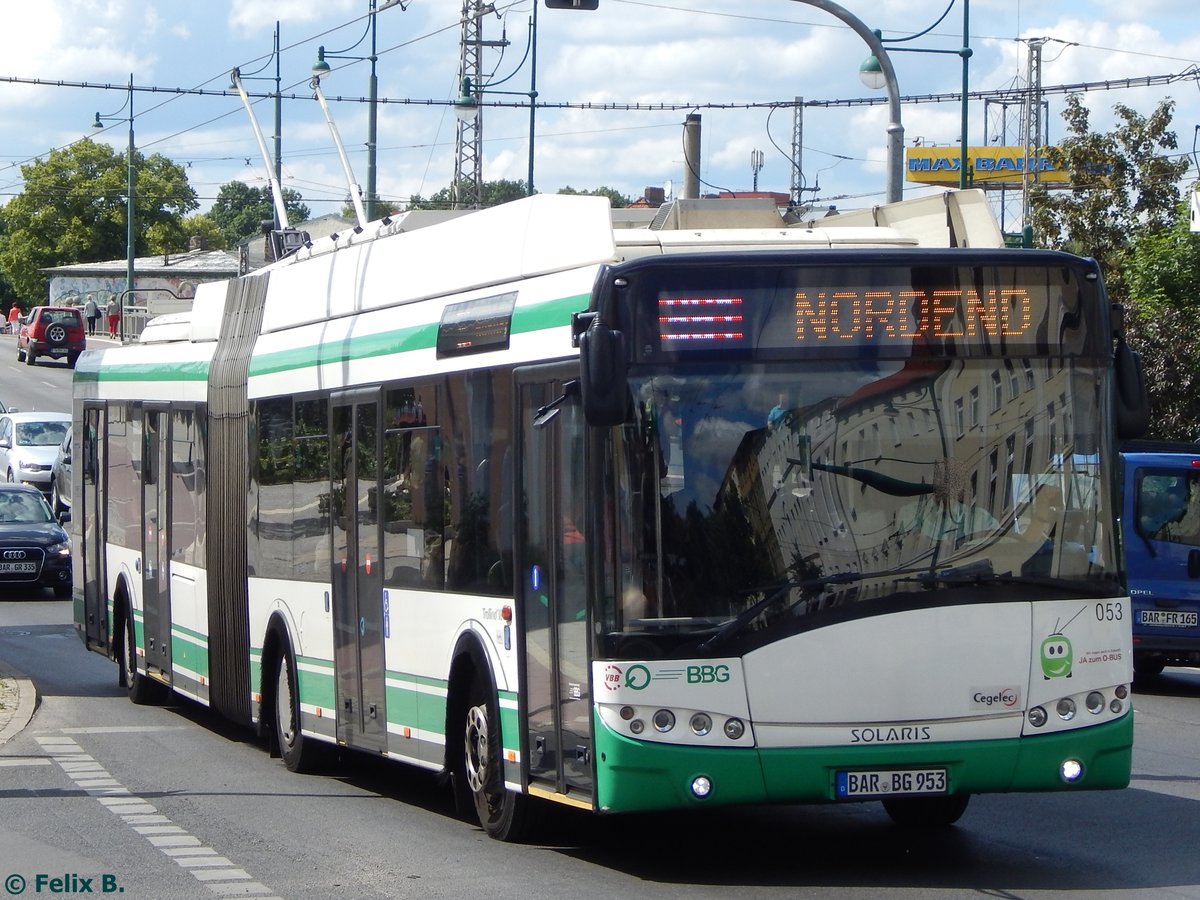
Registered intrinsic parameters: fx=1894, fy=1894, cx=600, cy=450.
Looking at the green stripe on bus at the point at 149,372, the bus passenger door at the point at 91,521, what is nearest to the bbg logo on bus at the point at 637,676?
the green stripe on bus at the point at 149,372

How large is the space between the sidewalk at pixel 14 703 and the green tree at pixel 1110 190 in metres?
19.8

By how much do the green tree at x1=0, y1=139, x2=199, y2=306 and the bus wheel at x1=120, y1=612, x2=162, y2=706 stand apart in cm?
8855

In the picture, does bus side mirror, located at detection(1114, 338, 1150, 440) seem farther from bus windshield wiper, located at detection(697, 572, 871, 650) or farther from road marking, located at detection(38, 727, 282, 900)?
road marking, located at detection(38, 727, 282, 900)

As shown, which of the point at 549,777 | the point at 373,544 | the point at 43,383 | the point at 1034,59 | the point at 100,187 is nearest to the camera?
the point at 549,777

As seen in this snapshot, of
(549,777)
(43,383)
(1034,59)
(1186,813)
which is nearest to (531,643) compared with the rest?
(549,777)

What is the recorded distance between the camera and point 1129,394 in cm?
829

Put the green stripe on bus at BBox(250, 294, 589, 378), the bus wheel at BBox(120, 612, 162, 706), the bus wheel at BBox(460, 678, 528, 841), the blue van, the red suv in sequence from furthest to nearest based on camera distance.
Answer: the red suv < the blue van < the bus wheel at BBox(120, 612, 162, 706) < the bus wheel at BBox(460, 678, 528, 841) < the green stripe on bus at BBox(250, 294, 589, 378)

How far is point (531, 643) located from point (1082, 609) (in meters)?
2.48

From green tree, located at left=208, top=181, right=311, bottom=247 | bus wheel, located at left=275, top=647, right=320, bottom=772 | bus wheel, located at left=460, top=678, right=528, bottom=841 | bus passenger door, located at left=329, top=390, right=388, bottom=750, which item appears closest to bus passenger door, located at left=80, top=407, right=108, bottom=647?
bus wheel, located at left=275, top=647, right=320, bottom=772

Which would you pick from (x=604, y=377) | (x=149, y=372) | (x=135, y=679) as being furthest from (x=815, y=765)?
(x=135, y=679)

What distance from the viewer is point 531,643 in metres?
8.75

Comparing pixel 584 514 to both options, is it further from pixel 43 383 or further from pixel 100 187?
pixel 100 187

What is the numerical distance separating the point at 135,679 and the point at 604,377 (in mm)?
10587

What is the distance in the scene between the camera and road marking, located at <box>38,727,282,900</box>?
27.3ft
